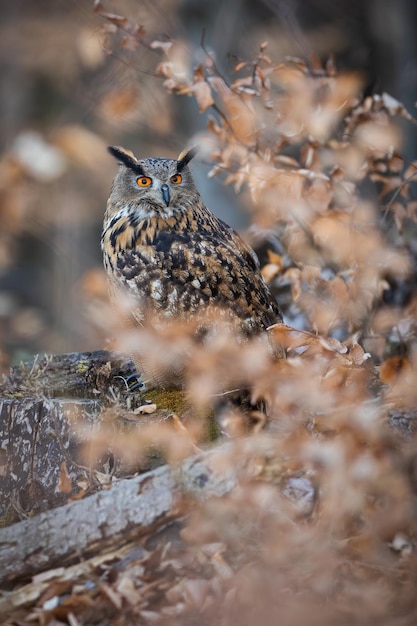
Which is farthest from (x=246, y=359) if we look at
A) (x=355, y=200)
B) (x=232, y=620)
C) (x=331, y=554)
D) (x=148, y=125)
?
(x=148, y=125)

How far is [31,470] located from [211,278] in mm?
1254

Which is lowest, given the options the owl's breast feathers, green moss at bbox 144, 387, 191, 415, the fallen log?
green moss at bbox 144, 387, 191, 415

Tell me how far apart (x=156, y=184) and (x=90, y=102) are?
12.5 ft

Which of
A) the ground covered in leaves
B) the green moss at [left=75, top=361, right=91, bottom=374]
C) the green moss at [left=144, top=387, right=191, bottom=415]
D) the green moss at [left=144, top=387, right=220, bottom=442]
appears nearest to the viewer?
the ground covered in leaves

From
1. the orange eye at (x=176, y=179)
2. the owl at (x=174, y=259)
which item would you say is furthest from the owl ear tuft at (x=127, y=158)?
the orange eye at (x=176, y=179)

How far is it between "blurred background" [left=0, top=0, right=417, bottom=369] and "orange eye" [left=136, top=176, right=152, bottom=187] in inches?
29.1

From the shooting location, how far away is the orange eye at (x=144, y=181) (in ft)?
12.5

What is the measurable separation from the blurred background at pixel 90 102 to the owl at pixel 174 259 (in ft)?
2.43

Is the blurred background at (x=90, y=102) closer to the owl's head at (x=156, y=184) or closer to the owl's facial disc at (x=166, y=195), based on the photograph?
the owl's head at (x=156, y=184)

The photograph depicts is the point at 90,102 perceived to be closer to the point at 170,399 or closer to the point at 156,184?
the point at 156,184

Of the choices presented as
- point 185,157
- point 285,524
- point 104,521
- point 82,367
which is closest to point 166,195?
point 185,157

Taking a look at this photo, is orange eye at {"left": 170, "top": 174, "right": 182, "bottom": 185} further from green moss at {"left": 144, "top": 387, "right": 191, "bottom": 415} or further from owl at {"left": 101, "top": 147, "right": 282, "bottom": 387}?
green moss at {"left": 144, "top": 387, "right": 191, "bottom": 415}

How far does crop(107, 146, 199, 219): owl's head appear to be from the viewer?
3770 mm

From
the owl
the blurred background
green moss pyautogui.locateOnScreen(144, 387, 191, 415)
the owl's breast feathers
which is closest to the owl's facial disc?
the owl
